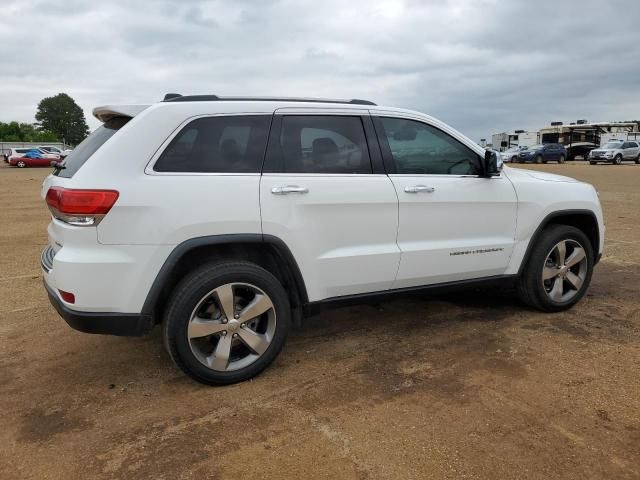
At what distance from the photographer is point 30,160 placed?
3841cm

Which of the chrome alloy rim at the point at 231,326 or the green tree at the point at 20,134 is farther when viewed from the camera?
the green tree at the point at 20,134

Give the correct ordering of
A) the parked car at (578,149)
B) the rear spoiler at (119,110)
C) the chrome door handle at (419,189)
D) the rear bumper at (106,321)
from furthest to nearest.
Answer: the parked car at (578,149), the chrome door handle at (419,189), the rear spoiler at (119,110), the rear bumper at (106,321)

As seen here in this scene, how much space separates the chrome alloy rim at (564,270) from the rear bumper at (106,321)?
3.27m

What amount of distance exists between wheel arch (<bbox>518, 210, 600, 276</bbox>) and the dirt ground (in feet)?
1.88

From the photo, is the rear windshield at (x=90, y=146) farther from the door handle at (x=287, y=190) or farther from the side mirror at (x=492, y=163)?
the side mirror at (x=492, y=163)

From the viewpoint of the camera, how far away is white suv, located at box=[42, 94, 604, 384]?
296 centimetres

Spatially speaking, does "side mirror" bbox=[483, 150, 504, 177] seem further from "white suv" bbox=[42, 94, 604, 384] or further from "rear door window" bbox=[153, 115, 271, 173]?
"rear door window" bbox=[153, 115, 271, 173]

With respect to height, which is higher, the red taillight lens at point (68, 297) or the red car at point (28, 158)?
the red car at point (28, 158)

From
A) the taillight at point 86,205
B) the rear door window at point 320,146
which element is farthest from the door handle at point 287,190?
the taillight at point 86,205

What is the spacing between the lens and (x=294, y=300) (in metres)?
3.51

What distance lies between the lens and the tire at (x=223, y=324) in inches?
122

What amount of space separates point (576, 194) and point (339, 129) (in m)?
2.32

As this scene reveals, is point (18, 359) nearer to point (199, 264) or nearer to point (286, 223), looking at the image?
point (199, 264)

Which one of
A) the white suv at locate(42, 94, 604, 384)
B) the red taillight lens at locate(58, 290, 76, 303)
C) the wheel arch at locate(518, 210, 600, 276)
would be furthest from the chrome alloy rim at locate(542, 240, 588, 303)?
the red taillight lens at locate(58, 290, 76, 303)
